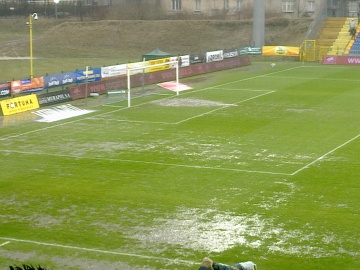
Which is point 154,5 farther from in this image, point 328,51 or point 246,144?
Result: point 246,144

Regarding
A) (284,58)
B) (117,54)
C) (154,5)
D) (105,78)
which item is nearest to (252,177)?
(105,78)

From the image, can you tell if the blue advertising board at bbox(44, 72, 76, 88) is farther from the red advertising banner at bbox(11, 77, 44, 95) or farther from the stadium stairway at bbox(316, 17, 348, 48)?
the stadium stairway at bbox(316, 17, 348, 48)

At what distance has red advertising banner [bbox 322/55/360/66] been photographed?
2463 inches

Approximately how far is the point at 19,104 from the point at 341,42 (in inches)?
1484

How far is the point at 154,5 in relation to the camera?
312 ft

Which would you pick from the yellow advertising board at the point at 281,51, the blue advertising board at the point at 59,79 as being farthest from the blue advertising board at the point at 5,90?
the yellow advertising board at the point at 281,51

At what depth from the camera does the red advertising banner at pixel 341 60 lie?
62562 mm

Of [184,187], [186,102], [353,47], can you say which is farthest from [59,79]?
[353,47]

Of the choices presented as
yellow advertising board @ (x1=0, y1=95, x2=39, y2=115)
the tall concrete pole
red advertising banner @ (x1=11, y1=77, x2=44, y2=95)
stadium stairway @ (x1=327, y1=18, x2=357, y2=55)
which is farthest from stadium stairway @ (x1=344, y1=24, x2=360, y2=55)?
yellow advertising board @ (x1=0, y1=95, x2=39, y2=115)

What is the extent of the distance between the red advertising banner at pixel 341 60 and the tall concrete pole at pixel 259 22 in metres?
8.17

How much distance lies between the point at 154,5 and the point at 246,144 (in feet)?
218

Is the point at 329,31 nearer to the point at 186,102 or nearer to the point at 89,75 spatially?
the point at 89,75

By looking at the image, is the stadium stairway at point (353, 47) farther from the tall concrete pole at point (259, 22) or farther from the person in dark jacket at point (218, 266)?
the person in dark jacket at point (218, 266)

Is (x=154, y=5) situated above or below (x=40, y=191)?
above
